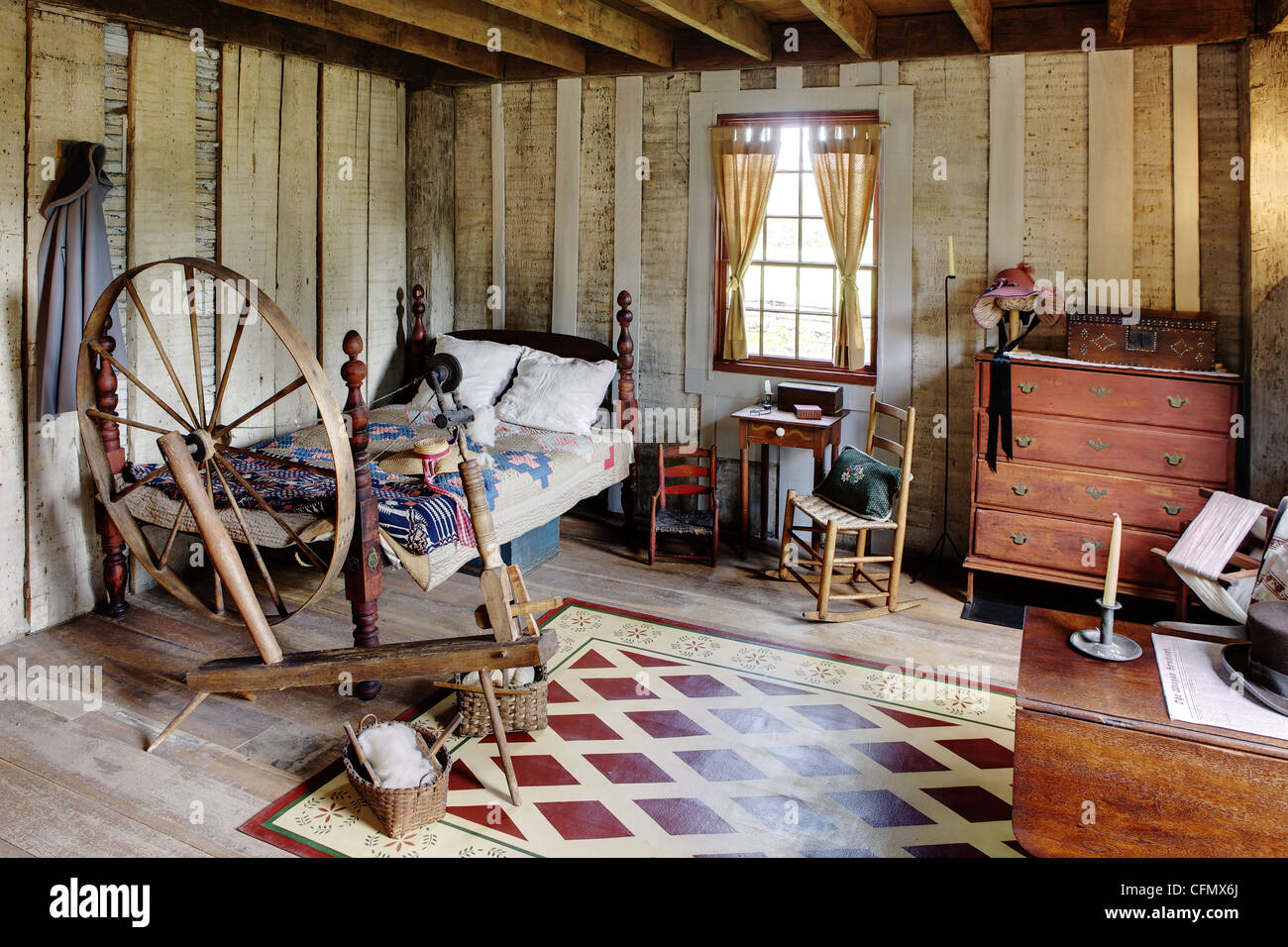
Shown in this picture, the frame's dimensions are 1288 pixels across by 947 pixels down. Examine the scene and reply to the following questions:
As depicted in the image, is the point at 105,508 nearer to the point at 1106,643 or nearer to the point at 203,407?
the point at 203,407

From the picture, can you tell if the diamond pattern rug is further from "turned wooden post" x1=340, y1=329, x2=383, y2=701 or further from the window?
the window

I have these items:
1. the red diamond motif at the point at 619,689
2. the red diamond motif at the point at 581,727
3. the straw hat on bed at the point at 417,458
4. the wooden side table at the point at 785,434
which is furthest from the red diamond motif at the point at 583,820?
the wooden side table at the point at 785,434

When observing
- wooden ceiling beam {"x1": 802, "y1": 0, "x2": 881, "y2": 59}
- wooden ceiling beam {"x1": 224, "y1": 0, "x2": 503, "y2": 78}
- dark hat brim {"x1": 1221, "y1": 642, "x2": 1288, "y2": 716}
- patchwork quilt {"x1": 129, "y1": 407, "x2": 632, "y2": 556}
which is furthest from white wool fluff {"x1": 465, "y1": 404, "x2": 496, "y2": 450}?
dark hat brim {"x1": 1221, "y1": 642, "x2": 1288, "y2": 716}

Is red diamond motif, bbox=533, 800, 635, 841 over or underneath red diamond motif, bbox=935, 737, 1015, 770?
underneath

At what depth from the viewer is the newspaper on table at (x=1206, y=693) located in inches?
105

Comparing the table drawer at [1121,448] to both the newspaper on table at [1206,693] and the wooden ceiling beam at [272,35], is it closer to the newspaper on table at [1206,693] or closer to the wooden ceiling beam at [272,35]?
the newspaper on table at [1206,693]

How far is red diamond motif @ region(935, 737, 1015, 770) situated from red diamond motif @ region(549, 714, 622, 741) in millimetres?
Result: 1295

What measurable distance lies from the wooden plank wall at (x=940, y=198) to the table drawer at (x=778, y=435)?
75 centimetres

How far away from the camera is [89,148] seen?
183 inches

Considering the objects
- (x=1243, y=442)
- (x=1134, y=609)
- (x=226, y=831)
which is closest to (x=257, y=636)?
(x=226, y=831)

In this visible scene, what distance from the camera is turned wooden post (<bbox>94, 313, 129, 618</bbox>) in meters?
4.51

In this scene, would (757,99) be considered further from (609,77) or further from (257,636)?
(257,636)

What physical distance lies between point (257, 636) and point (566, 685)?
1.34 m

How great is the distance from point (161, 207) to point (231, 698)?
2617 millimetres
